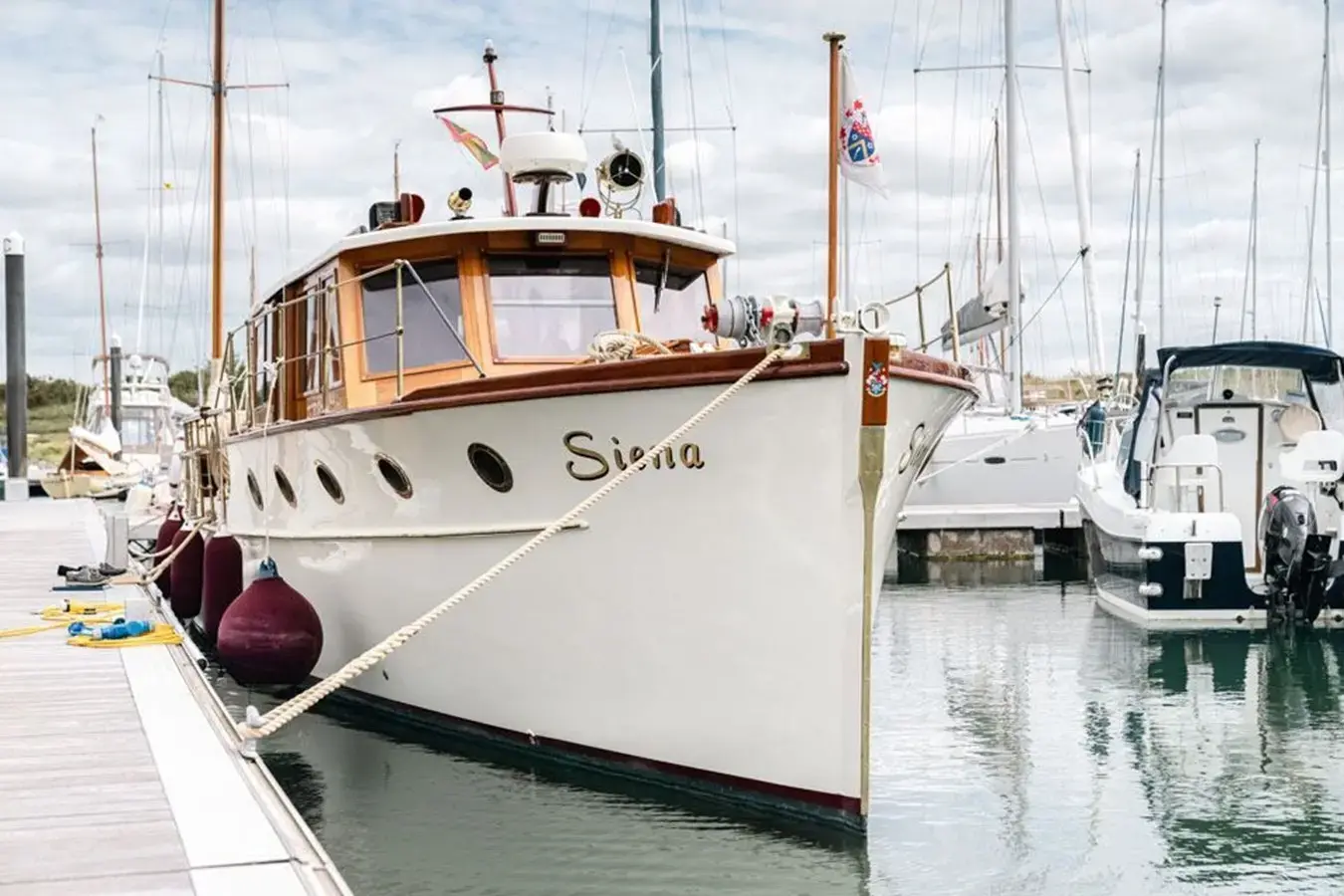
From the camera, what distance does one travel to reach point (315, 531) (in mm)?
10180

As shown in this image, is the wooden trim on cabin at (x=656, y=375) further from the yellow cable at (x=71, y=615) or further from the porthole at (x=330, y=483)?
the yellow cable at (x=71, y=615)

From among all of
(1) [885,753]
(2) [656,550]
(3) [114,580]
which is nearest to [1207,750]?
(1) [885,753]

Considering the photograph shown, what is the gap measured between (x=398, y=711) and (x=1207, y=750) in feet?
18.4

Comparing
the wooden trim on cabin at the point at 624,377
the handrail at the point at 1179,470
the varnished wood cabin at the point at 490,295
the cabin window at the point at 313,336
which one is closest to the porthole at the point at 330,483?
the varnished wood cabin at the point at 490,295

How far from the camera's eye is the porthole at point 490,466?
26.6 ft

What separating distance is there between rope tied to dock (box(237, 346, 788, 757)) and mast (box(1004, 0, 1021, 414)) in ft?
40.4

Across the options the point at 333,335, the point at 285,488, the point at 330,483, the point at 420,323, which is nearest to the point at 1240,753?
the point at 420,323

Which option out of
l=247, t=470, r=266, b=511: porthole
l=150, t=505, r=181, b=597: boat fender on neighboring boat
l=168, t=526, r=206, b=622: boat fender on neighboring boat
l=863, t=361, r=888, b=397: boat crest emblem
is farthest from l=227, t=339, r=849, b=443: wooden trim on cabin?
l=150, t=505, r=181, b=597: boat fender on neighboring boat

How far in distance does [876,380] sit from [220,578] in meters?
7.10

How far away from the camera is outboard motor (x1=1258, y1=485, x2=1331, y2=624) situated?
14812 mm

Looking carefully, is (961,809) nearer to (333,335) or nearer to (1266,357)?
(333,335)

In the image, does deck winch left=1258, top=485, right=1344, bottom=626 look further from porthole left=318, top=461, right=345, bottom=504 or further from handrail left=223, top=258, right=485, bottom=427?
porthole left=318, top=461, right=345, bottom=504

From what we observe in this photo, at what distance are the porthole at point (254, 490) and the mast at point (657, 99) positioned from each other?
5.99 m

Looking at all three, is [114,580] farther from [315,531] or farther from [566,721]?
[566,721]
